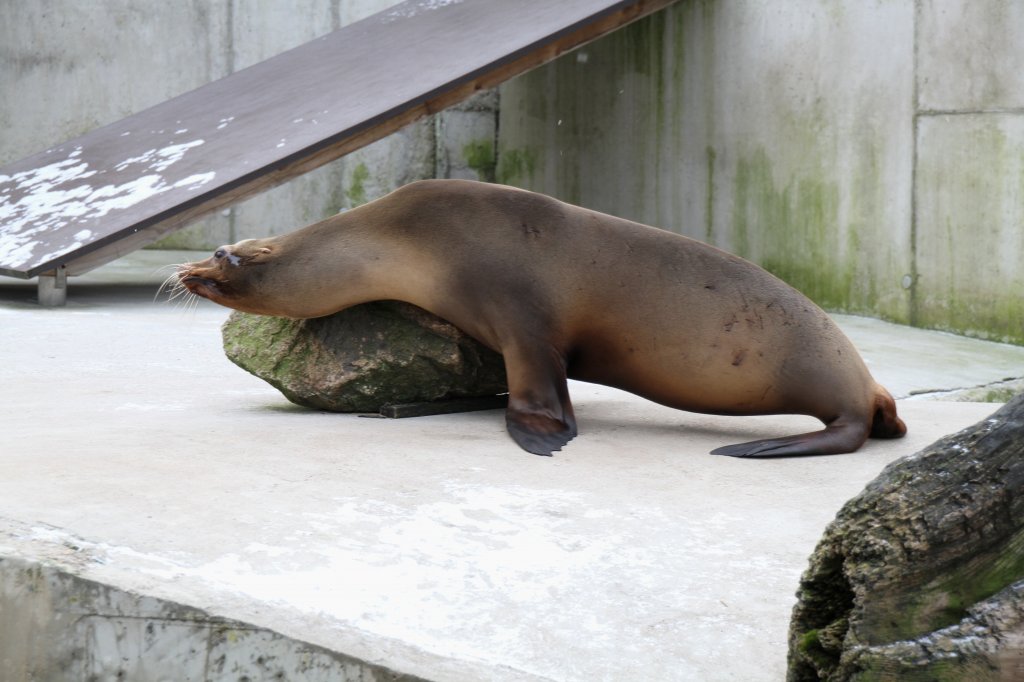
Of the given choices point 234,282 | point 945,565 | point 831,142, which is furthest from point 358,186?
point 945,565

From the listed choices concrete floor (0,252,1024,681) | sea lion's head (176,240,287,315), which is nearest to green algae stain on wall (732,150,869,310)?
concrete floor (0,252,1024,681)

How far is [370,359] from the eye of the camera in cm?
A: 410

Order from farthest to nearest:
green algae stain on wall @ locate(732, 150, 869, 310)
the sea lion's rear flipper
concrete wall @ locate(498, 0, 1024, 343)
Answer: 1. green algae stain on wall @ locate(732, 150, 869, 310)
2. concrete wall @ locate(498, 0, 1024, 343)
3. the sea lion's rear flipper

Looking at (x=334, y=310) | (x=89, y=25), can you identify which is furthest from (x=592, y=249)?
(x=89, y=25)

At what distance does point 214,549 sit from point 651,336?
1.72 metres

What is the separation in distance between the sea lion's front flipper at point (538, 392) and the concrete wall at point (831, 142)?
3.79m

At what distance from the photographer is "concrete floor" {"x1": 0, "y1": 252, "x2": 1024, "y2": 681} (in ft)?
7.07

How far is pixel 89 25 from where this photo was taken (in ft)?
34.6

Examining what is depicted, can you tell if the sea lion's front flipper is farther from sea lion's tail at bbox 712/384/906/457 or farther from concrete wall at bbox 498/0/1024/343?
concrete wall at bbox 498/0/1024/343

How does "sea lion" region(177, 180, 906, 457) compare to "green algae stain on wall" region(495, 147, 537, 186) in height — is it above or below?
below

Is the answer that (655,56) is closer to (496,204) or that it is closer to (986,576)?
(496,204)

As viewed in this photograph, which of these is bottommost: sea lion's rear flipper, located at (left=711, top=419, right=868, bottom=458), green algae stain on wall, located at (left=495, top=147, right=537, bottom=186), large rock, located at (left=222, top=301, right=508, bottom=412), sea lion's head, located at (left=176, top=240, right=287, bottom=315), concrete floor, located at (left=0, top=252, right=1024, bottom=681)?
sea lion's rear flipper, located at (left=711, top=419, right=868, bottom=458)

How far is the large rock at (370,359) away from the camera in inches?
161

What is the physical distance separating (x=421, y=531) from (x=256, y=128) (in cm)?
447
